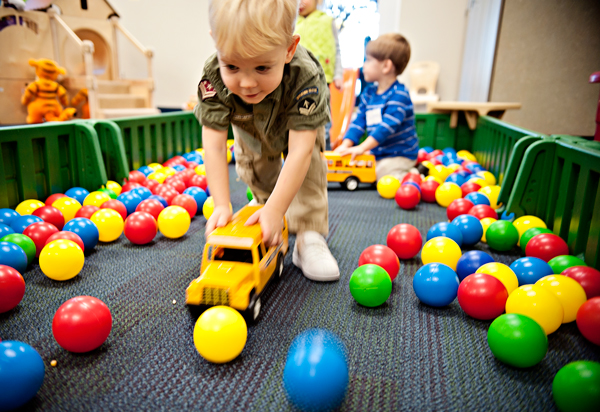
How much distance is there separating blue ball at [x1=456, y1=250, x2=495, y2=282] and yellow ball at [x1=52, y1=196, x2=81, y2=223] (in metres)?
1.56

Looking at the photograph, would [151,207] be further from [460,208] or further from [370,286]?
[460,208]

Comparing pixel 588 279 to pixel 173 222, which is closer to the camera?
pixel 588 279

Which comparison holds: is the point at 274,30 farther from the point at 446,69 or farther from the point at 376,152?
the point at 446,69

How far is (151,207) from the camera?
1851mm

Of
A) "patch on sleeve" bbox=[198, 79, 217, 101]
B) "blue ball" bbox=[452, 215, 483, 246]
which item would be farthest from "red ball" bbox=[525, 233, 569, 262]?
"patch on sleeve" bbox=[198, 79, 217, 101]

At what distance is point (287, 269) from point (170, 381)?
2.13 feet

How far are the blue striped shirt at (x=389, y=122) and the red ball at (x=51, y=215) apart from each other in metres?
1.86

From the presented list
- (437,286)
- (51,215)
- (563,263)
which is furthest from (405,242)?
(51,215)

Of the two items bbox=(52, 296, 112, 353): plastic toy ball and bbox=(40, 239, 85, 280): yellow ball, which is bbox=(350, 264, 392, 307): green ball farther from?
bbox=(40, 239, 85, 280): yellow ball

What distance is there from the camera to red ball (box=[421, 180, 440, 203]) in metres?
2.35

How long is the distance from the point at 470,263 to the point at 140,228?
117 centimetres

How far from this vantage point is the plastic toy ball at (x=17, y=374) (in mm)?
716

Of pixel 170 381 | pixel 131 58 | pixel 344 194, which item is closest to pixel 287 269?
pixel 170 381

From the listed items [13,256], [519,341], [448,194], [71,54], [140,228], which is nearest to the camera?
[519,341]
